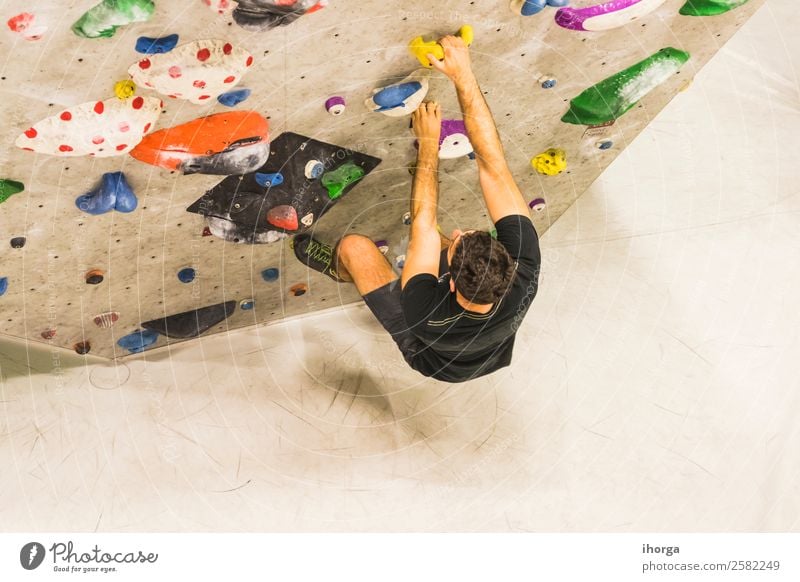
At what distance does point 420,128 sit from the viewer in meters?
2.00

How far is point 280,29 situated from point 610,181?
1315 millimetres

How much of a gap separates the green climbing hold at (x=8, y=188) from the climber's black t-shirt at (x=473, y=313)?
75 centimetres

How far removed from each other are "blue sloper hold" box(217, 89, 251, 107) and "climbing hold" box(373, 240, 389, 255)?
70cm

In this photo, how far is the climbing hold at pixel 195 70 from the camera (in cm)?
162

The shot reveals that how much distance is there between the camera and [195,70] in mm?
1662

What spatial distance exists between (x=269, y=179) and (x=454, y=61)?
18.1 inches

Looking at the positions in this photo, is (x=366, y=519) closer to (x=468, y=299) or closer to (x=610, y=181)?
(x=468, y=299)

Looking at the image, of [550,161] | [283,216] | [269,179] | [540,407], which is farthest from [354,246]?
[540,407]

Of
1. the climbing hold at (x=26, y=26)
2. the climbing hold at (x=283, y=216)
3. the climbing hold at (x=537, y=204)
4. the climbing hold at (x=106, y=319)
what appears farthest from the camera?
the climbing hold at (x=537, y=204)

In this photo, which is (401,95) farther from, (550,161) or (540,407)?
(540,407)

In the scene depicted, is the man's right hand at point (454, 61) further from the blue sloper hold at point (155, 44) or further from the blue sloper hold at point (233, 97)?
the blue sloper hold at point (155, 44)

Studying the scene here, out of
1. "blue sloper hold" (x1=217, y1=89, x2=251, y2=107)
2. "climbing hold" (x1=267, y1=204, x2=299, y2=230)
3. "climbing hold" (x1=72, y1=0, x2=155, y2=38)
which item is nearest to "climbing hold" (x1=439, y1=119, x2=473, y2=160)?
"climbing hold" (x1=267, y1=204, x2=299, y2=230)

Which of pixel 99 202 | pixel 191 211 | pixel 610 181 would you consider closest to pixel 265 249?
pixel 191 211

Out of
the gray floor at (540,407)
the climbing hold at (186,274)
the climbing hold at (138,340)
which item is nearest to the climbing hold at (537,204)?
the gray floor at (540,407)
